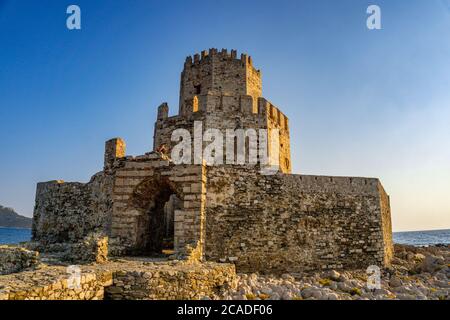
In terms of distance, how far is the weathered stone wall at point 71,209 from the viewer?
12.5m

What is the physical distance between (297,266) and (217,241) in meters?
2.75

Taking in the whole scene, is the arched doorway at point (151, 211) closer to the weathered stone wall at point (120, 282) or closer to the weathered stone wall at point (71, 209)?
the weathered stone wall at point (71, 209)

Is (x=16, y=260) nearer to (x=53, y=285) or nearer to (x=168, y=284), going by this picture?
(x=53, y=285)

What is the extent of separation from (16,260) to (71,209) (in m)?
5.69

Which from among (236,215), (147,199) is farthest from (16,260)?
(236,215)

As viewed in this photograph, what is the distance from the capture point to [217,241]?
10945 mm

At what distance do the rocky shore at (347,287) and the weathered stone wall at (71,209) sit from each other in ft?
20.0

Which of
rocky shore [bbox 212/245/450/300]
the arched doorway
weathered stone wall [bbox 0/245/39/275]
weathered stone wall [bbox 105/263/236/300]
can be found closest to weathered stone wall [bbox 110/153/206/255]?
the arched doorway

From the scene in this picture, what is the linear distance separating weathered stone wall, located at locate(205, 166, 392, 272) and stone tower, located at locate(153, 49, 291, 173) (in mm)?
2716

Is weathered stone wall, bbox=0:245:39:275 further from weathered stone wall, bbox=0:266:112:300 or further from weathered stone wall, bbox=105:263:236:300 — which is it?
weathered stone wall, bbox=105:263:236:300

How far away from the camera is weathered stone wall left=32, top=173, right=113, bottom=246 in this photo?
490 inches
